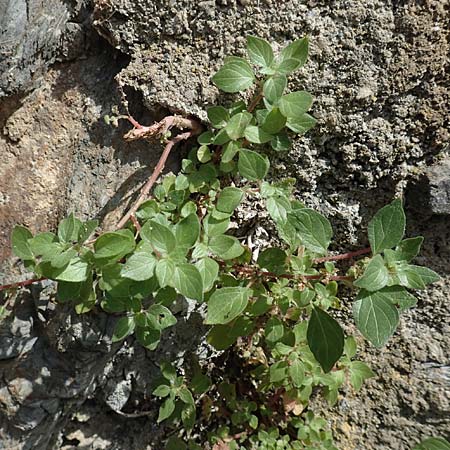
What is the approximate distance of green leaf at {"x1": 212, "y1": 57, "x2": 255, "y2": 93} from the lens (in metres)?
1.32

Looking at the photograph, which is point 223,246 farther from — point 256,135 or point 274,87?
point 274,87

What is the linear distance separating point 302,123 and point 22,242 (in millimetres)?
834

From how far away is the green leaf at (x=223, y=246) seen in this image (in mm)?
1326

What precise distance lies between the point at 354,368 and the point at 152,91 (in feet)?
3.94

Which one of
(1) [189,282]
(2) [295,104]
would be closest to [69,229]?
(1) [189,282]

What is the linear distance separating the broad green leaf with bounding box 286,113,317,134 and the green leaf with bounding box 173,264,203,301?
1.66 ft

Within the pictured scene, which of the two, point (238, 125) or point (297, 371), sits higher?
point (238, 125)

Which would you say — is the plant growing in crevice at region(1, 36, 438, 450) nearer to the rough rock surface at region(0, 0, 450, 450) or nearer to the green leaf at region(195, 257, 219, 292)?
the green leaf at region(195, 257, 219, 292)

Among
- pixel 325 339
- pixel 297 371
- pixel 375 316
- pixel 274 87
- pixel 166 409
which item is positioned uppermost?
pixel 274 87

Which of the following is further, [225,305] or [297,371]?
[297,371]

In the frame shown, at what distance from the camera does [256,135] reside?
1.37 m

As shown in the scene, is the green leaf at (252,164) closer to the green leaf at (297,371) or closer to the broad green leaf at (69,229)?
the broad green leaf at (69,229)

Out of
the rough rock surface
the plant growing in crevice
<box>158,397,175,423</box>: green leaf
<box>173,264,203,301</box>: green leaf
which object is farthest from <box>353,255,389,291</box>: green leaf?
<box>158,397,175,423</box>: green leaf

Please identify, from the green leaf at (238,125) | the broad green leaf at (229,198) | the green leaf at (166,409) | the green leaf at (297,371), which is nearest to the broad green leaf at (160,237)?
the broad green leaf at (229,198)
